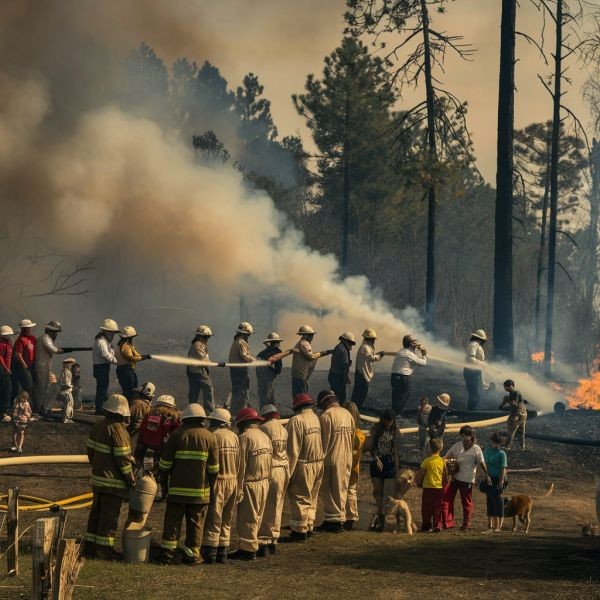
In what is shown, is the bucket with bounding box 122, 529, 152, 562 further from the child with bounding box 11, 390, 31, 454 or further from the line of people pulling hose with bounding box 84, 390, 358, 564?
the child with bounding box 11, 390, 31, 454

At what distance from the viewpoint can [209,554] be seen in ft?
40.1

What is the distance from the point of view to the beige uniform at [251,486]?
41.1ft

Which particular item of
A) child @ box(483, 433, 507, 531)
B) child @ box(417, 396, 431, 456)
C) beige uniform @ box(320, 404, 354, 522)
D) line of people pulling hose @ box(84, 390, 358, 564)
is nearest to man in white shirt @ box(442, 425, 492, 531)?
child @ box(483, 433, 507, 531)

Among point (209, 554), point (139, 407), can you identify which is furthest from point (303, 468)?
point (139, 407)

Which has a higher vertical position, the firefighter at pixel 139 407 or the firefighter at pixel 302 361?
the firefighter at pixel 302 361

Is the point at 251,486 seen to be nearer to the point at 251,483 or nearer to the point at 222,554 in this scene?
the point at 251,483

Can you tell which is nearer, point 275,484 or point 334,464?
point 275,484

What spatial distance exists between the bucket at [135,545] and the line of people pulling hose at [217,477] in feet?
0.63

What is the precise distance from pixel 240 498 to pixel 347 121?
39.2 m

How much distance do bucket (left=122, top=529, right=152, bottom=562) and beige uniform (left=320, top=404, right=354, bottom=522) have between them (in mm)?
2934

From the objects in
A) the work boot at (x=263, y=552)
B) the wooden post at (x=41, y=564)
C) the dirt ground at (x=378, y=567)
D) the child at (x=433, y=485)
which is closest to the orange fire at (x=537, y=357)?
the dirt ground at (x=378, y=567)

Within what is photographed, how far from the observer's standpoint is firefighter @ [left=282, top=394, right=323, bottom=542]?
13.6 meters

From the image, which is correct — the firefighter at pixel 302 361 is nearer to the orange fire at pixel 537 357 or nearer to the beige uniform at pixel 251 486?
the beige uniform at pixel 251 486

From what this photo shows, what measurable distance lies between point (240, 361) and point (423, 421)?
3.81 meters
